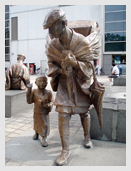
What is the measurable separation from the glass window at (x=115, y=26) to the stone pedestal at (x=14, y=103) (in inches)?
780

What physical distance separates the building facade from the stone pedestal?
17990 mm

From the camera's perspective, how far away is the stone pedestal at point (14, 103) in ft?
16.6

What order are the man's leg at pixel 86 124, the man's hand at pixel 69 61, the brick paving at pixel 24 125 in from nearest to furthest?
the man's hand at pixel 69 61 < the man's leg at pixel 86 124 < the brick paving at pixel 24 125

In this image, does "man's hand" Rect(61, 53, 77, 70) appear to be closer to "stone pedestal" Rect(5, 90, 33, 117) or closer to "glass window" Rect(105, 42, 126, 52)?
"stone pedestal" Rect(5, 90, 33, 117)

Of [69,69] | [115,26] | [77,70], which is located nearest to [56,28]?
[69,69]

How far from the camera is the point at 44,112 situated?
3045mm

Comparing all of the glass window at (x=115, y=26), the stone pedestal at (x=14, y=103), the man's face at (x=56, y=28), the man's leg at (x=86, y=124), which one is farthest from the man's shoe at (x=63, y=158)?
the glass window at (x=115, y=26)

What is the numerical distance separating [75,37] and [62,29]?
261mm

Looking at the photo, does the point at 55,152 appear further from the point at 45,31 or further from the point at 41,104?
the point at 45,31

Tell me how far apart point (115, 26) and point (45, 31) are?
30.7 ft

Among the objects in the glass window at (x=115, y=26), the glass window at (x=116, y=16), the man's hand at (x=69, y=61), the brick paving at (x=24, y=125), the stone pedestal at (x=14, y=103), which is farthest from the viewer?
the glass window at (x=115, y=26)

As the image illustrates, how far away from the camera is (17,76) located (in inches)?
226

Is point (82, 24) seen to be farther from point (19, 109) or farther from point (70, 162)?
point (19, 109)

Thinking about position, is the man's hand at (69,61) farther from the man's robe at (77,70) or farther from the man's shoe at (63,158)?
the man's shoe at (63,158)
